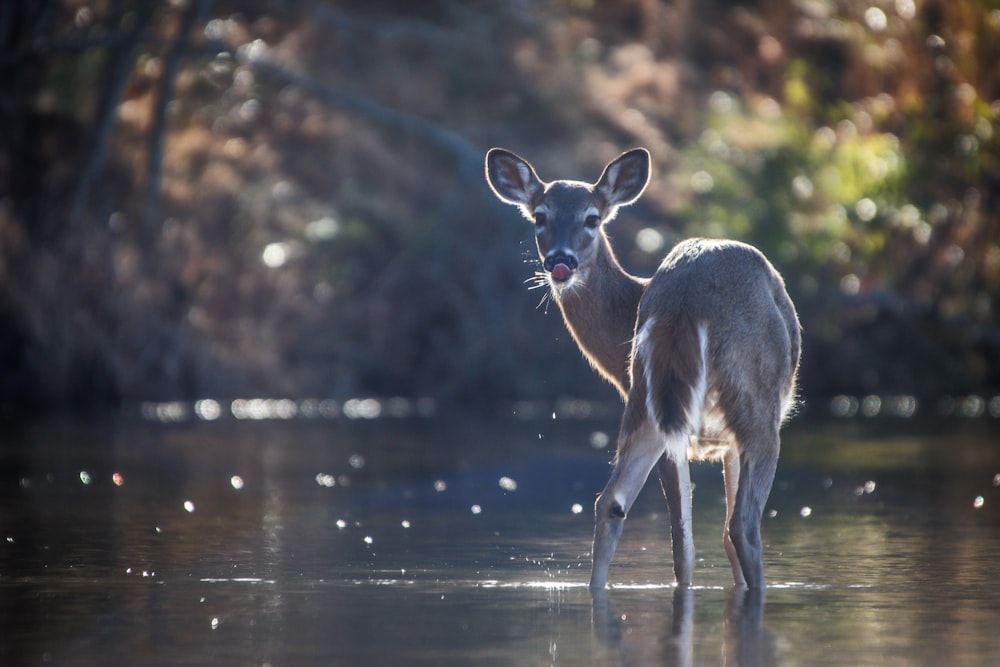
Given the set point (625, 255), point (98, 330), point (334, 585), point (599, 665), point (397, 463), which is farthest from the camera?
point (625, 255)

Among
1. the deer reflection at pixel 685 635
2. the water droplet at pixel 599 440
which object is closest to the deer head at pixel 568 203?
the deer reflection at pixel 685 635

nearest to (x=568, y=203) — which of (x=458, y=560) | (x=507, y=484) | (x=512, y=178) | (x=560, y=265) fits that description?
(x=560, y=265)

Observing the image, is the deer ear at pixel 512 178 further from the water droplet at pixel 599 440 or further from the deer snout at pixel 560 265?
the water droplet at pixel 599 440

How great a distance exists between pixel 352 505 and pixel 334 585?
350 centimetres

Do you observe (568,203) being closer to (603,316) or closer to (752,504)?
(603,316)

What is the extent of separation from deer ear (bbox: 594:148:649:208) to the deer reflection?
9.78 feet

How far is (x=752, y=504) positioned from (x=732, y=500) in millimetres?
568

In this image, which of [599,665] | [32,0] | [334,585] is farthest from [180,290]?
[599,665]

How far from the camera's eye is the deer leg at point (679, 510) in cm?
794

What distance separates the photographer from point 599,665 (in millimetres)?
5984

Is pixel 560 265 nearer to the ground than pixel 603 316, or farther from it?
farther from it

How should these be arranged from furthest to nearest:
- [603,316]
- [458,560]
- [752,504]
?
[603,316] < [458,560] < [752,504]

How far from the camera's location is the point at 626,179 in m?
10.1

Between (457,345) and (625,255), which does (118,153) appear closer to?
(457,345)
